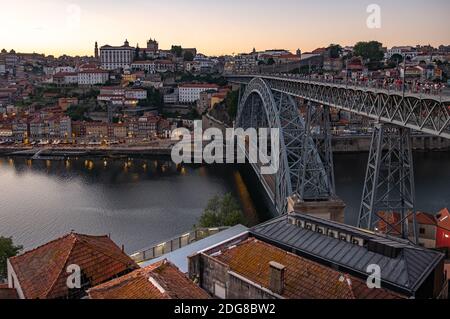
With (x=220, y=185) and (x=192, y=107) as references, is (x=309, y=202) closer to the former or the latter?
(x=220, y=185)

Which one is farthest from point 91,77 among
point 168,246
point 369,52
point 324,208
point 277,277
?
point 277,277

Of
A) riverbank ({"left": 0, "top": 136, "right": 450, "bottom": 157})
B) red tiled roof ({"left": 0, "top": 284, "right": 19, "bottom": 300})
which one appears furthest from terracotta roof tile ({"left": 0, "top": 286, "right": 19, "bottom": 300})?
riverbank ({"left": 0, "top": 136, "right": 450, "bottom": 157})

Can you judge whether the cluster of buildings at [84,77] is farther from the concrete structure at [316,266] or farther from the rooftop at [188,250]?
the concrete structure at [316,266]

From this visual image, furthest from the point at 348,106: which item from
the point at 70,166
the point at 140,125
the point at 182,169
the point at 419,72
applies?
the point at 140,125

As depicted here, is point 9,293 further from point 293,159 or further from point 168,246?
point 293,159

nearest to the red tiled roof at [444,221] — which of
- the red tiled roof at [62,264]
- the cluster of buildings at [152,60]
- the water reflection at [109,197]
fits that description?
the water reflection at [109,197]
